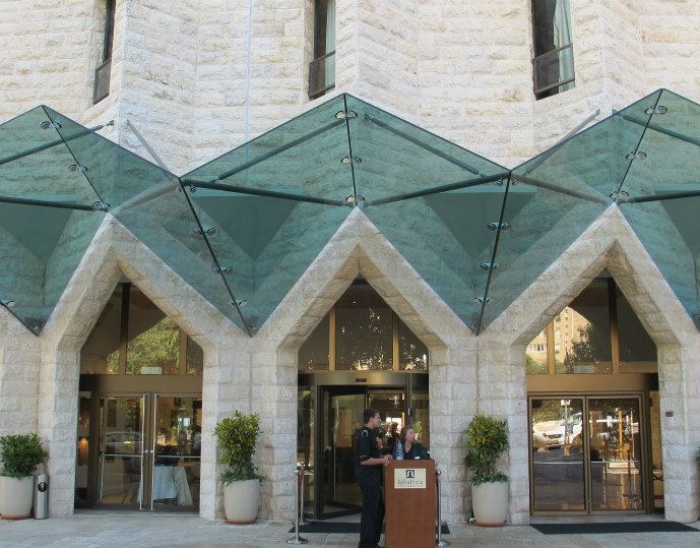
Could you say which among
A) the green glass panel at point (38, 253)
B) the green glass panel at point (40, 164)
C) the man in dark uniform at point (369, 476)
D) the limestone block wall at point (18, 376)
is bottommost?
the man in dark uniform at point (369, 476)

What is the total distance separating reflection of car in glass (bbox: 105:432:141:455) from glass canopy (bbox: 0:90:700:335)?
2972mm

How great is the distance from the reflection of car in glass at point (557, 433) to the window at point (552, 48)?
541cm

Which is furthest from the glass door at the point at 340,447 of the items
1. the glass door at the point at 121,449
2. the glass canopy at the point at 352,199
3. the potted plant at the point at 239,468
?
the glass door at the point at 121,449

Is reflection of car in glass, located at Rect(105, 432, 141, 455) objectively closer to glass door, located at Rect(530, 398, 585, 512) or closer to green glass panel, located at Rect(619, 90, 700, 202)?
glass door, located at Rect(530, 398, 585, 512)

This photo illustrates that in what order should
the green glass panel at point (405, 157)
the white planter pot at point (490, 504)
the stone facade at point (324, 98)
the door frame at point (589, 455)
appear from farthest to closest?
the door frame at point (589, 455)
the stone facade at point (324, 98)
the white planter pot at point (490, 504)
the green glass panel at point (405, 157)

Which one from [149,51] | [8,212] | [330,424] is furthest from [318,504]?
[149,51]

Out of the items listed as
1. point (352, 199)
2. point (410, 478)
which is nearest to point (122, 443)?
point (352, 199)

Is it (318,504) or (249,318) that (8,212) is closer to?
(249,318)

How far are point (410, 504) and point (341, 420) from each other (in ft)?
13.2

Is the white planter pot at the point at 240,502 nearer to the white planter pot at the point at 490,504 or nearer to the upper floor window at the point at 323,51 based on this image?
the white planter pot at the point at 490,504

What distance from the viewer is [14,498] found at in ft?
39.2

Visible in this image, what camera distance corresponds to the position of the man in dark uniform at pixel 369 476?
30.6 ft

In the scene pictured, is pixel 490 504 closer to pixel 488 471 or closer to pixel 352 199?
pixel 488 471

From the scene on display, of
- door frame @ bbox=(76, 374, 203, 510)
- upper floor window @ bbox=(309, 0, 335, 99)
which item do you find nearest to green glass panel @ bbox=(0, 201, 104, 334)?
door frame @ bbox=(76, 374, 203, 510)
